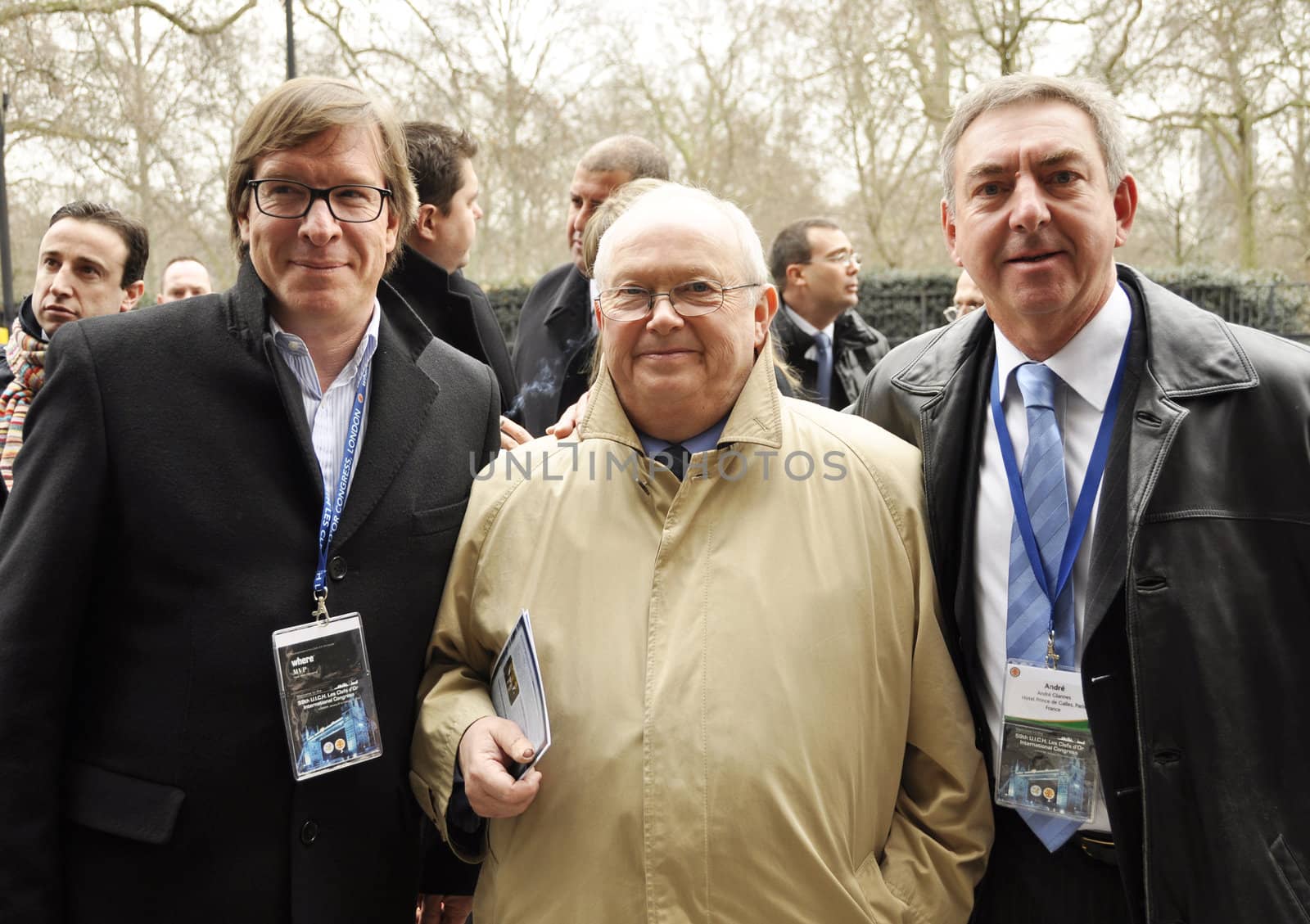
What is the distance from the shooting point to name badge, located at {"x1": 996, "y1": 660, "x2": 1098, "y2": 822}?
216cm

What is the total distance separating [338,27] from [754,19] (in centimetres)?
892

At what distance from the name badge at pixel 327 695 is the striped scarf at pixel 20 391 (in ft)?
6.70

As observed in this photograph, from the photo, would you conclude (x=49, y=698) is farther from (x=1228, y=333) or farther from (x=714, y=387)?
(x=1228, y=333)

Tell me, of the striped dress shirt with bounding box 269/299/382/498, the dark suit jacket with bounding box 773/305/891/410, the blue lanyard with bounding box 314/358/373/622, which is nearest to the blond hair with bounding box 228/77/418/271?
the striped dress shirt with bounding box 269/299/382/498

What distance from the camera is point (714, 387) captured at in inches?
89.2

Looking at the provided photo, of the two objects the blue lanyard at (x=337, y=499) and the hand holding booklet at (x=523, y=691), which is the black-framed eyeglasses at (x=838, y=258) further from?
the hand holding booklet at (x=523, y=691)

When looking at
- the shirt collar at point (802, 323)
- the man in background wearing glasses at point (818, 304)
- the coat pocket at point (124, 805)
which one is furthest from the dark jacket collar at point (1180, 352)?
the shirt collar at point (802, 323)

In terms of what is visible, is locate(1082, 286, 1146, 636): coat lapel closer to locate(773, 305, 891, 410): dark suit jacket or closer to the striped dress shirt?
the striped dress shirt

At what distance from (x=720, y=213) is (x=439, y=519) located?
91 cm

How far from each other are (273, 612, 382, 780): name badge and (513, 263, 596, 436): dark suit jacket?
69.1 inches

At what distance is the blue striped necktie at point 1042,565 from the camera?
7.28 ft

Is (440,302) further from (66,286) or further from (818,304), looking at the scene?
(818,304)

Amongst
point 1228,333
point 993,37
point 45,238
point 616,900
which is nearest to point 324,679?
point 616,900

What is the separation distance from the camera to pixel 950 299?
51.9 ft
